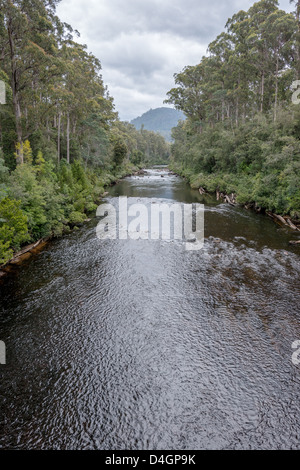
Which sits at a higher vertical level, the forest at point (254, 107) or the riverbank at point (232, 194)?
the forest at point (254, 107)

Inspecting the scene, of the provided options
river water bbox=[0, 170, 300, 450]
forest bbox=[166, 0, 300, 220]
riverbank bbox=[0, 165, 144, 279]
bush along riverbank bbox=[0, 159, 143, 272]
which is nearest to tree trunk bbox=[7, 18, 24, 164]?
bush along riverbank bbox=[0, 159, 143, 272]

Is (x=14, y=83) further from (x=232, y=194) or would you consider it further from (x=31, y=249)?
(x=232, y=194)

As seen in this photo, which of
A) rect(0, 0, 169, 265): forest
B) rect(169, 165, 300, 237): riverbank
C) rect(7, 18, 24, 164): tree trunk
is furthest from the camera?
rect(169, 165, 300, 237): riverbank

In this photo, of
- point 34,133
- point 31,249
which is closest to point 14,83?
point 34,133

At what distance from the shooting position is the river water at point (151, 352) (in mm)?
4863

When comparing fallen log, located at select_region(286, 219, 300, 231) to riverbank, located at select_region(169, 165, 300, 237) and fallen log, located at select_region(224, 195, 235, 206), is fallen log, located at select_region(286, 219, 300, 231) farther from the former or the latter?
fallen log, located at select_region(224, 195, 235, 206)

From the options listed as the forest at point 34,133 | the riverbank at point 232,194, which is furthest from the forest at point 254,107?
the forest at point 34,133

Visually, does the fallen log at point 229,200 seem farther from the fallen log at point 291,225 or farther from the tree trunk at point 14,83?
the tree trunk at point 14,83

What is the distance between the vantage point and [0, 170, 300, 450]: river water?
16.0 ft

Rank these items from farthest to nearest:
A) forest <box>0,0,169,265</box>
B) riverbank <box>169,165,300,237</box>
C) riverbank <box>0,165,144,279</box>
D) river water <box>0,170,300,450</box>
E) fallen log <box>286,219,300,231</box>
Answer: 1. riverbank <box>169,165,300,237</box>
2. fallen log <box>286,219,300,231</box>
3. forest <box>0,0,169,265</box>
4. riverbank <box>0,165,144,279</box>
5. river water <box>0,170,300,450</box>

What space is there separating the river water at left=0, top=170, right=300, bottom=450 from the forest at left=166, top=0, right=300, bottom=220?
27.4ft

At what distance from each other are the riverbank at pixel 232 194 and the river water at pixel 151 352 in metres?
5.45

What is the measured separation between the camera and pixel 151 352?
682cm
